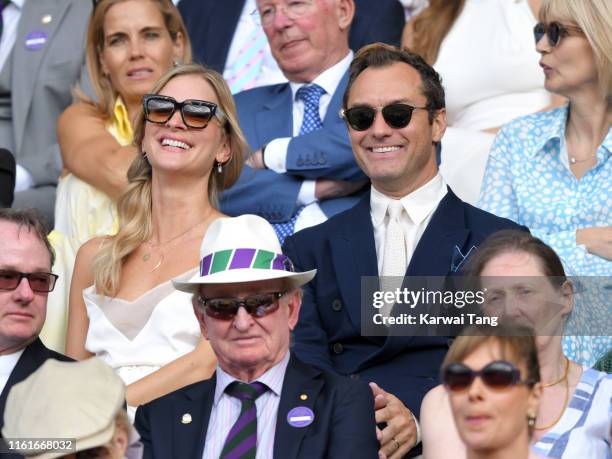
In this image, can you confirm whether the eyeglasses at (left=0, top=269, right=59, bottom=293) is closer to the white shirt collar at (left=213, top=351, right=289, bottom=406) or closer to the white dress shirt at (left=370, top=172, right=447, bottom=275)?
the white shirt collar at (left=213, top=351, right=289, bottom=406)

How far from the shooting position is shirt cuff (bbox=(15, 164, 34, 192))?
688 cm

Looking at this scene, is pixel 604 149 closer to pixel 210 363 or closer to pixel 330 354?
pixel 330 354

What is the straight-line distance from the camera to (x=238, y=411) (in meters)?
4.21

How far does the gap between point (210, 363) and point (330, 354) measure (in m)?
0.42

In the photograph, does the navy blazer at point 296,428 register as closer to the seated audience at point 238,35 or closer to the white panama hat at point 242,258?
the white panama hat at point 242,258

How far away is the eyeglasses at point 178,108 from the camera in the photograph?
5387mm

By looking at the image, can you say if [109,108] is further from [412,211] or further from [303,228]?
[412,211]

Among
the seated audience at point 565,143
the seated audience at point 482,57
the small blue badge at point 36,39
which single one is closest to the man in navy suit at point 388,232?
the seated audience at point 565,143

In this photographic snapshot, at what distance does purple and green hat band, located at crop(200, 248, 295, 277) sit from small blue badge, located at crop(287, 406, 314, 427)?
1.40 feet

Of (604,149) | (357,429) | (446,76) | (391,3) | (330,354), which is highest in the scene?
(391,3)

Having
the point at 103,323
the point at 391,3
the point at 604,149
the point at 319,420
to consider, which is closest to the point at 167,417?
the point at 319,420

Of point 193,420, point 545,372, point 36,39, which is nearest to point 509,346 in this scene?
point 545,372

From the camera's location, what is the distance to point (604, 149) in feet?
17.6

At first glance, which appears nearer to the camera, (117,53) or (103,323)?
(103,323)
